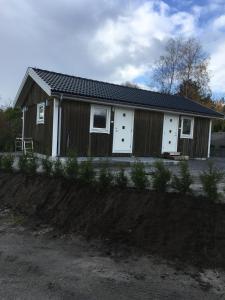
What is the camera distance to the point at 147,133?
1342 cm

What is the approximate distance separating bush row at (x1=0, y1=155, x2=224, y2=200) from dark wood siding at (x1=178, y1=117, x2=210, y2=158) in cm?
924

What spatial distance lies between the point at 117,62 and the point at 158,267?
2226cm

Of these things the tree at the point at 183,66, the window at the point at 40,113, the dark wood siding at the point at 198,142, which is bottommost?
the dark wood siding at the point at 198,142

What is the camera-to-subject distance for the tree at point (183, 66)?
33.0 metres

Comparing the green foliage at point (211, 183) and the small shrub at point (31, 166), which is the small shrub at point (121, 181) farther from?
the small shrub at point (31, 166)

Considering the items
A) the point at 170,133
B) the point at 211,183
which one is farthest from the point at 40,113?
the point at 211,183

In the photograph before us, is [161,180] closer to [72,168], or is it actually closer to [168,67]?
[72,168]

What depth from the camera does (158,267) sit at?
11.1ft

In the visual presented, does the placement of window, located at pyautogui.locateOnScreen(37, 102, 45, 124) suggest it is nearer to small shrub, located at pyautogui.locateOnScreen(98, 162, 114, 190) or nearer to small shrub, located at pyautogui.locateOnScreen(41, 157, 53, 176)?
small shrub, located at pyautogui.locateOnScreen(41, 157, 53, 176)

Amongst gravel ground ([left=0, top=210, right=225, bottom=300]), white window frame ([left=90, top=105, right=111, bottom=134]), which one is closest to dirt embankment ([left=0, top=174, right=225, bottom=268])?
gravel ground ([left=0, top=210, right=225, bottom=300])

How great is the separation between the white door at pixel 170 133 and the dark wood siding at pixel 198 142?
1.28 feet

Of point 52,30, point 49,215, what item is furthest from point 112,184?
point 52,30

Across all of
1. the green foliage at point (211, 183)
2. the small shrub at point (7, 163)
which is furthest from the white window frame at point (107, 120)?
the green foliage at point (211, 183)

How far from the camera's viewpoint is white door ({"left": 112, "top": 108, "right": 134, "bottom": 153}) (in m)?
12.5
